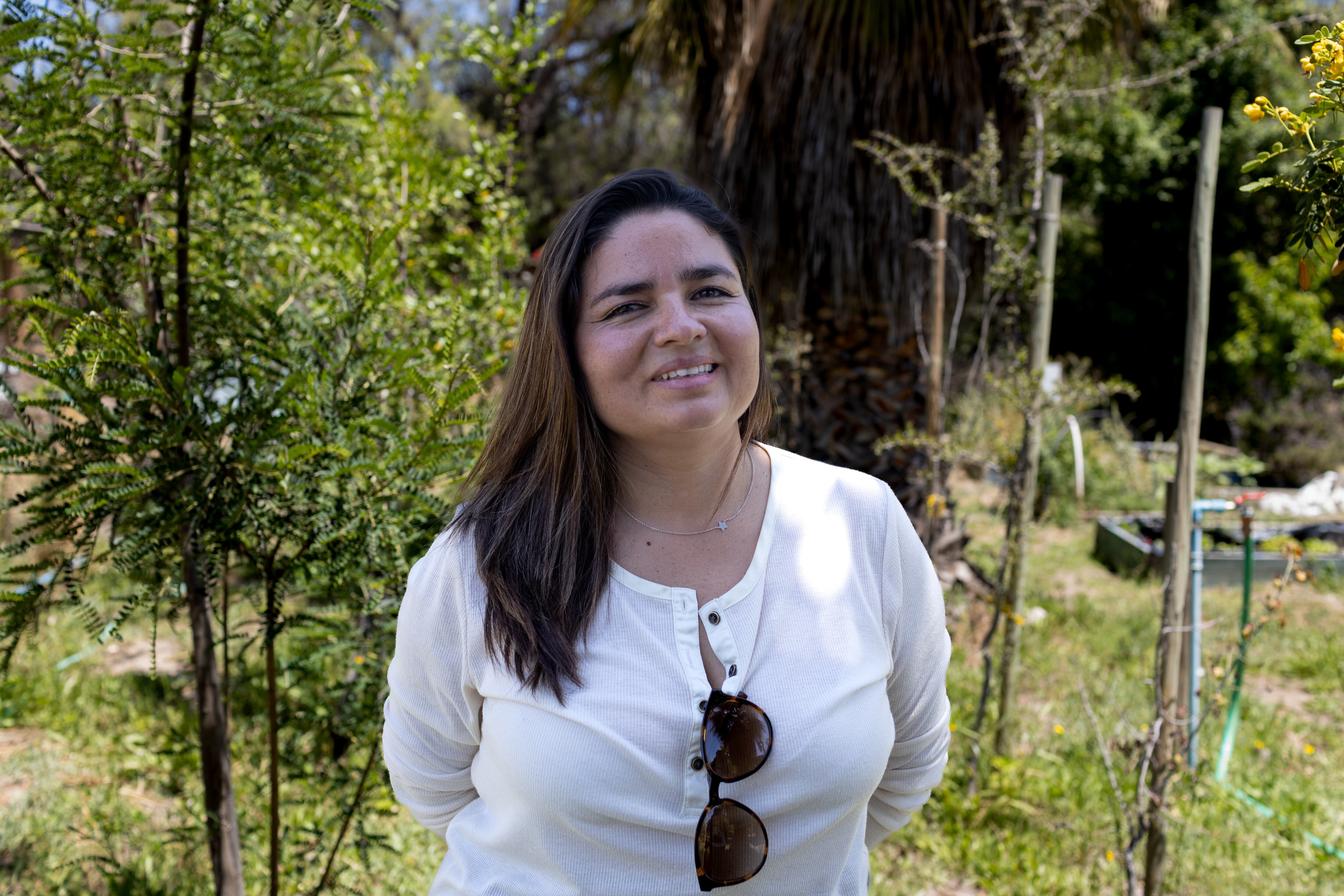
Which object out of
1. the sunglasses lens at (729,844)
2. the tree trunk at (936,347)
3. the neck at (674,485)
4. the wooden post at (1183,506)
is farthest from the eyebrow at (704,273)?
the tree trunk at (936,347)

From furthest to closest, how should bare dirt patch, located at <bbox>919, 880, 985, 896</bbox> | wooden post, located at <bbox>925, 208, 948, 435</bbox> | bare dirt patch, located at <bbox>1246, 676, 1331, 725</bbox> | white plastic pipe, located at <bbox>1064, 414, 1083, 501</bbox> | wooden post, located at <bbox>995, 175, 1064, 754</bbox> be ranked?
white plastic pipe, located at <bbox>1064, 414, 1083, 501</bbox>, bare dirt patch, located at <bbox>1246, 676, 1331, 725</bbox>, wooden post, located at <bbox>925, 208, 948, 435</bbox>, wooden post, located at <bbox>995, 175, 1064, 754</bbox>, bare dirt patch, located at <bbox>919, 880, 985, 896</bbox>

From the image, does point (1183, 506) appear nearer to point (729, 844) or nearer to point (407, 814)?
point (729, 844)

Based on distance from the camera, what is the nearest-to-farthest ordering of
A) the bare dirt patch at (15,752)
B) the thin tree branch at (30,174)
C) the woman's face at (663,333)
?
the woman's face at (663,333)
the thin tree branch at (30,174)
the bare dirt patch at (15,752)

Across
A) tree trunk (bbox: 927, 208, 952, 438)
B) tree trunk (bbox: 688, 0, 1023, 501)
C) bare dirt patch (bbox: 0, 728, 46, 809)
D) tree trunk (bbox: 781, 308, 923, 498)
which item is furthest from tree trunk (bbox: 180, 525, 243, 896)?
tree trunk (bbox: 781, 308, 923, 498)

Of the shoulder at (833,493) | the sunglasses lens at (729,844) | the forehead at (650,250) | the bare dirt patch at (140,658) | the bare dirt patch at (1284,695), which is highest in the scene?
the forehead at (650,250)

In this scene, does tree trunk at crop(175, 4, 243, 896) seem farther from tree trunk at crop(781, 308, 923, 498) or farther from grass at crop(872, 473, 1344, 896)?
tree trunk at crop(781, 308, 923, 498)

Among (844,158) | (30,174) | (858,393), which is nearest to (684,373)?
(30,174)

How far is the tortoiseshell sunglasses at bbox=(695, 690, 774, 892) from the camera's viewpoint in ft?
4.27

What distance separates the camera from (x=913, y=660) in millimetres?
1567

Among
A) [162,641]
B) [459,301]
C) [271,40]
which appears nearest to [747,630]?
[459,301]

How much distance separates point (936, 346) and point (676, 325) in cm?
365

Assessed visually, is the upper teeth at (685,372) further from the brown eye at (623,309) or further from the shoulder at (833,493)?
the shoulder at (833,493)

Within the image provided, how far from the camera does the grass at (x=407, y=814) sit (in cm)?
293

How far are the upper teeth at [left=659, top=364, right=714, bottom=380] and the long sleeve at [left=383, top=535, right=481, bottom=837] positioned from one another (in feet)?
1.44
